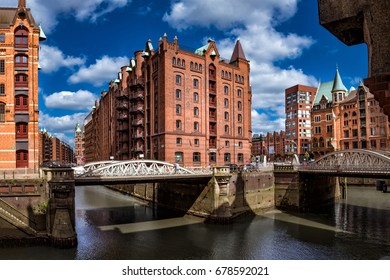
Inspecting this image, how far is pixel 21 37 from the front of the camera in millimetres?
36812

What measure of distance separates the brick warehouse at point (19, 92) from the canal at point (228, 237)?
10409 millimetres

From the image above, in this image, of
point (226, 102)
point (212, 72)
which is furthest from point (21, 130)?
point (226, 102)

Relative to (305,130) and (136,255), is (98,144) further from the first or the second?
(136,255)

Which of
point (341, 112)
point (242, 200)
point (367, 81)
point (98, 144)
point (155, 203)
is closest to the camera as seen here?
point (367, 81)

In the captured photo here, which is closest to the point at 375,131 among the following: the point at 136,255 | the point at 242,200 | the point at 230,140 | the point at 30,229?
the point at 230,140

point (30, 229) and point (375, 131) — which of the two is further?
point (375, 131)

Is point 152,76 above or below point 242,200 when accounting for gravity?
above

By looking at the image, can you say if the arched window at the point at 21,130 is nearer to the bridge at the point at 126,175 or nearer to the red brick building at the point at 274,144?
the bridge at the point at 126,175

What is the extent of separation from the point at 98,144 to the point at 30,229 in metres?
87.7

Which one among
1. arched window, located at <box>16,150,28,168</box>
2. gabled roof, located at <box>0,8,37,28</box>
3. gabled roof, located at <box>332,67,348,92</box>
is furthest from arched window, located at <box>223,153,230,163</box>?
gabled roof, located at <box>332,67,348,92</box>


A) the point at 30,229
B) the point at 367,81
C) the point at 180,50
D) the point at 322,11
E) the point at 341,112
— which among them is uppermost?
the point at 180,50

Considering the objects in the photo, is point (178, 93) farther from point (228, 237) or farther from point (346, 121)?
point (346, 121)

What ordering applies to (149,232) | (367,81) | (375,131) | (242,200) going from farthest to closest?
(375,131) → (242,200) → (149,232) → (367,81)

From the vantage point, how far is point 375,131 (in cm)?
7375
